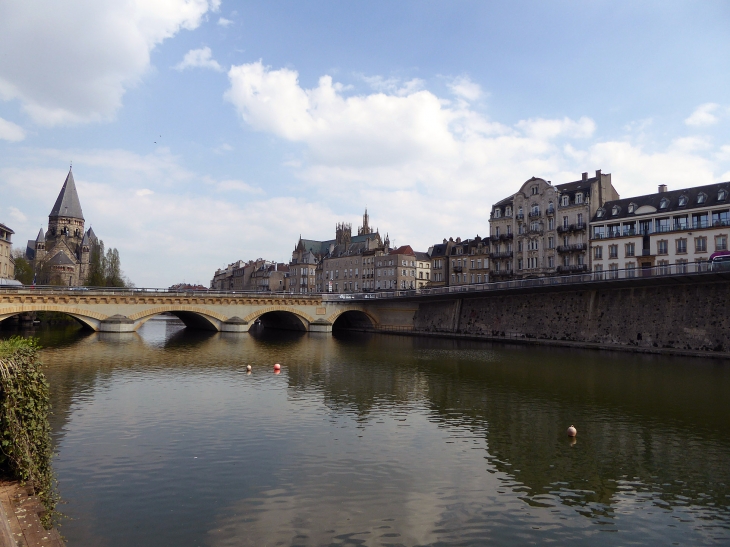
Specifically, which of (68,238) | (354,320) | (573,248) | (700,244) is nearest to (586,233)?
(573,248)

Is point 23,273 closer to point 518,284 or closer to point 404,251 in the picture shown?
point 404,251

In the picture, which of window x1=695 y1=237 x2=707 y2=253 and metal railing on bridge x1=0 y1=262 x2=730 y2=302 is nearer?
metal railing on bridge x1=0 y1=262 x2=730 y2=302

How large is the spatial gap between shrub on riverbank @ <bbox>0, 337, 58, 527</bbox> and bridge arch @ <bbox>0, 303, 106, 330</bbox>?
5796cm

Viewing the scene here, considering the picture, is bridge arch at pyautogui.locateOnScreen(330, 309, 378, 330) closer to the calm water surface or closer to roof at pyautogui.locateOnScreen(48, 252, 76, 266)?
the calm water surface

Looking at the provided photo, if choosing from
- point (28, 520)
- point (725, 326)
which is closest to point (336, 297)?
point (725, 326)

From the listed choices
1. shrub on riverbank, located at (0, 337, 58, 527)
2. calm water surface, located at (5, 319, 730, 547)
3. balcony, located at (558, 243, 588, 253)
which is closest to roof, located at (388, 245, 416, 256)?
balcony, located at (558, 243, 588, 253)

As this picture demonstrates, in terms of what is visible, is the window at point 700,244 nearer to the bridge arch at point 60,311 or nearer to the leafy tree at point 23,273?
the bridge arch at point 60,311

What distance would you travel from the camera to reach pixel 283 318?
316 ft

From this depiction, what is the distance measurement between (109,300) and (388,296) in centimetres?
4134

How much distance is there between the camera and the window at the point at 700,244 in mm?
65875

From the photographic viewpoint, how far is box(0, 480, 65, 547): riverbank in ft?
31.6

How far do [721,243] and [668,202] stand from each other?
31.5 ft

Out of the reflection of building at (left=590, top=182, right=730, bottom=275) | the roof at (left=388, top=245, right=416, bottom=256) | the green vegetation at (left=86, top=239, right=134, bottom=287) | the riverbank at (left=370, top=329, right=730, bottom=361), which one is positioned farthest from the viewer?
the roof at (left=388, top=245, right=416, bottom=256)

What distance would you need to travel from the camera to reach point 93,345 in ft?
176
